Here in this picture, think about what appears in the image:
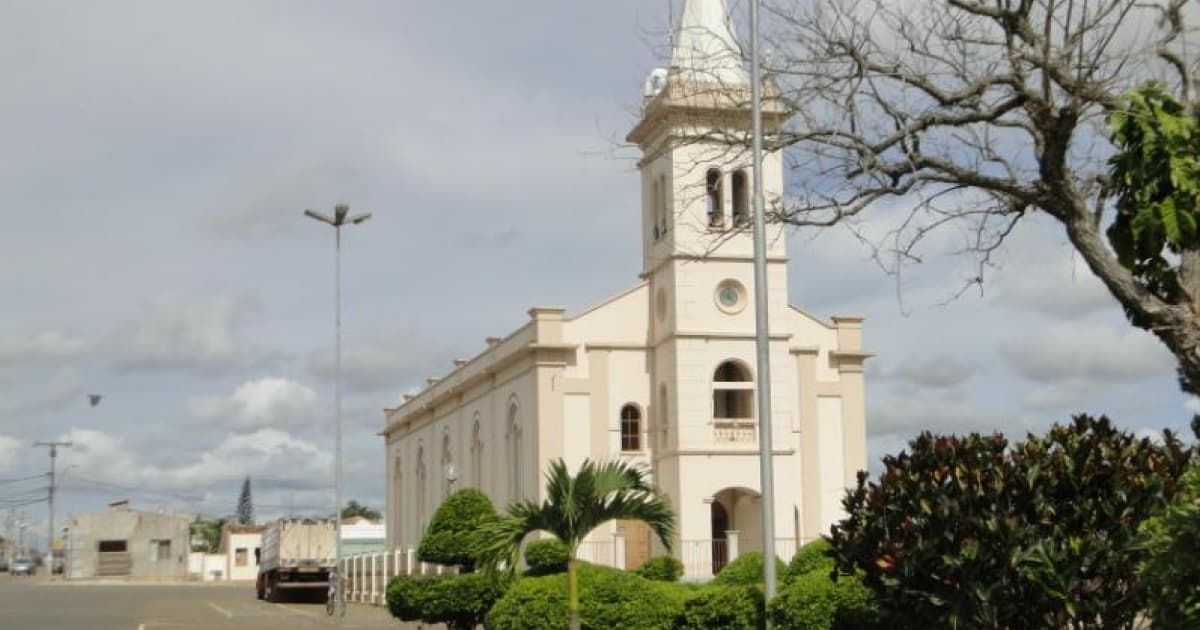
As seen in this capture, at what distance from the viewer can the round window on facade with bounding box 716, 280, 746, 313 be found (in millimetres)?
42469

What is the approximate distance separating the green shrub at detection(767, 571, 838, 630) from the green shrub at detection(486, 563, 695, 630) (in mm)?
2136

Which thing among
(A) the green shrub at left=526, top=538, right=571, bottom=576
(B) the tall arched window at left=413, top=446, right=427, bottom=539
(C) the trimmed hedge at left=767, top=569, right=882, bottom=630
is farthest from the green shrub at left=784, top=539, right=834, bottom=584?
(B) the tall arched window at left=413, top=446, right=427, bottom=539

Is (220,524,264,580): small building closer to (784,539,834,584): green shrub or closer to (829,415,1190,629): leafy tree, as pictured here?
(784,539,834,584): green shrub

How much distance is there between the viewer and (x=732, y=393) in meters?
43.5

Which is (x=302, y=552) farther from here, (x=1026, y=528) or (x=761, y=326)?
(x=1026, y=528)

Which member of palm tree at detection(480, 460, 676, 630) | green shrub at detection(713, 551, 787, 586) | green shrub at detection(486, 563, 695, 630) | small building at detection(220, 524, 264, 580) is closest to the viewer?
palm tree at detection(480, 460, 676, 630)

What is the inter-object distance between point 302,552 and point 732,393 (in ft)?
61.2

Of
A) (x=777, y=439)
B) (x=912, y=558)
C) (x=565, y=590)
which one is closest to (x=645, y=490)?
(x=565, y=590)

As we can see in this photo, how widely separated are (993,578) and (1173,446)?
7.01ft

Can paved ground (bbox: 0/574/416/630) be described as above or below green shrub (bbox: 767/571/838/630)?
below

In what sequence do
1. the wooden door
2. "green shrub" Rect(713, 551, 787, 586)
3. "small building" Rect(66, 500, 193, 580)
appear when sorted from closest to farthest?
"green shrub" Rect(713, 551, 787, 586), the wooden door, "small building" Rect(66, 500, 193, 580)

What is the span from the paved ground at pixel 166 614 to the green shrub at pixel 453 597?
11.5 meters

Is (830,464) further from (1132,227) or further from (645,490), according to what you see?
(1132,227)

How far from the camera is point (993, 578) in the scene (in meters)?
13.8
